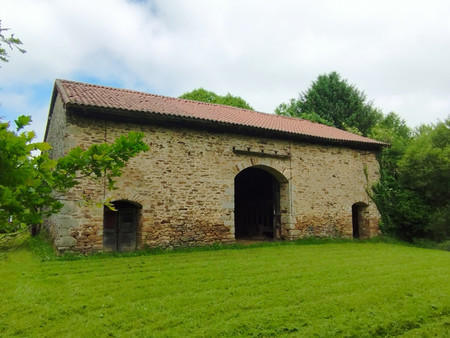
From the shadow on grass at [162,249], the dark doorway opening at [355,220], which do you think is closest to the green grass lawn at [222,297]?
the shadow on grass at [162,249]

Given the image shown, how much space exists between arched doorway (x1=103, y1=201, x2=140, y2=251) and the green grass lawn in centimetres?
120

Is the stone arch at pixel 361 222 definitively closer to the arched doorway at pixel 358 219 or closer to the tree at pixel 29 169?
the arched doorway at pixel 358 219

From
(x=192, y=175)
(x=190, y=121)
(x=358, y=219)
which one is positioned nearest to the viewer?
(x=190, y=121)

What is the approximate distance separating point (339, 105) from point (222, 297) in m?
24.1

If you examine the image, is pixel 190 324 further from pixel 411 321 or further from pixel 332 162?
pixel 332 162

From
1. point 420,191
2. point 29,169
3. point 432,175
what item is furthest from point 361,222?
point 29,169

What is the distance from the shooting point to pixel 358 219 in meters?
13.9

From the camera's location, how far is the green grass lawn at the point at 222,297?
4160 millimetres

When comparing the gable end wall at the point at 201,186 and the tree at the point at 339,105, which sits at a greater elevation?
the tree at the point at 339,105

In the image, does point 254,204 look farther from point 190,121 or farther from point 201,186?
point 190,121

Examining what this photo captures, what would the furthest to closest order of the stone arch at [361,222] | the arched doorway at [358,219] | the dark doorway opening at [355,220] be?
the dark doorway opening at [355,220], the arched doorway at [358,219], the stone arch at [361,222]

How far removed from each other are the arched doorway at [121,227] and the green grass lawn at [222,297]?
3.93ft

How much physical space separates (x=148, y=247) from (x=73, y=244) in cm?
187

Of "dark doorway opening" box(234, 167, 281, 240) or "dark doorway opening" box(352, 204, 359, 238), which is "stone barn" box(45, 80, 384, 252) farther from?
"dark doorway opening" box(234, 167, 281, 240)
